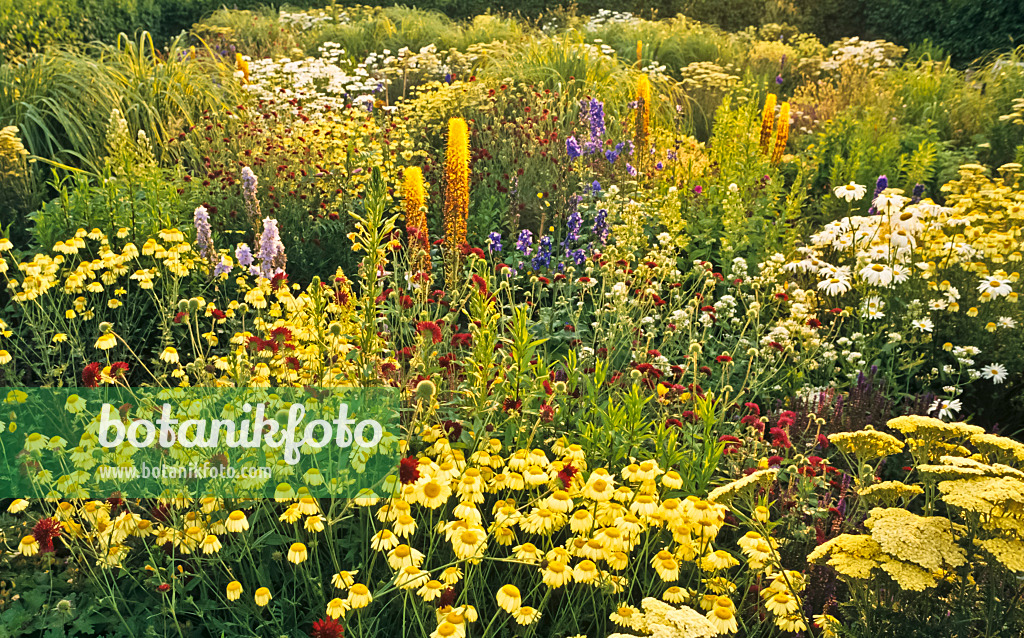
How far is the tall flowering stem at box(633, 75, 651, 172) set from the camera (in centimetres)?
523

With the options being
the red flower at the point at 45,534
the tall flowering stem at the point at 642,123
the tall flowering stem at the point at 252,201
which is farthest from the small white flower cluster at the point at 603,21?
the red flower at the point at 45,534

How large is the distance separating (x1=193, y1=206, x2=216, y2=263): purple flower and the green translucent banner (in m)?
1.42

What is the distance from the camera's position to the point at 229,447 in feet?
7.53

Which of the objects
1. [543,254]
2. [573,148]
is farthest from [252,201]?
[573,148]

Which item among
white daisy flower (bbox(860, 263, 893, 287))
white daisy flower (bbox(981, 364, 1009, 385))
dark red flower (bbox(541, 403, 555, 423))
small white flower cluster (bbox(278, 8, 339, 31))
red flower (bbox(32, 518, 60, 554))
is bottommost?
white daisy flower (bbox(981, 364, 1009, 385))

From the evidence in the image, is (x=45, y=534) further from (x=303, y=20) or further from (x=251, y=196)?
(x=303, y=20)

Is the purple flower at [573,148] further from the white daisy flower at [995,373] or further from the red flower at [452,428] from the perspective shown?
the red flower at [452,428]

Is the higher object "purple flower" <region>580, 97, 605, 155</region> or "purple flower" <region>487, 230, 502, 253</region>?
"purple flower" <region>580, 97, 605, 155</region>

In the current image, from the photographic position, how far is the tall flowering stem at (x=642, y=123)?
17.2 feet

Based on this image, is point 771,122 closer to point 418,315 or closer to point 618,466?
point 418,315

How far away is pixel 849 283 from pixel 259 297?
3.07 m

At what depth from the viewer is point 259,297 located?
2943mm

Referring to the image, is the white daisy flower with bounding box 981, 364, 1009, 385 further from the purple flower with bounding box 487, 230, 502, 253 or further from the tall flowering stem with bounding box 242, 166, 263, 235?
the tall flowering stem with bounding box 242, 166, 263, 235

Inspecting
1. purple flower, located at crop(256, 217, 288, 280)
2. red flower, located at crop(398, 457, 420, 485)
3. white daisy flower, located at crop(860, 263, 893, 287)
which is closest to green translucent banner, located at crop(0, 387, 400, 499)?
red flower, located at crop(398, 457, 420, 485)
